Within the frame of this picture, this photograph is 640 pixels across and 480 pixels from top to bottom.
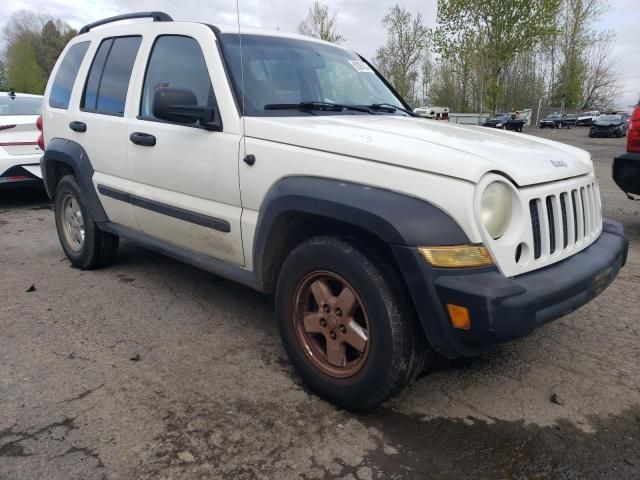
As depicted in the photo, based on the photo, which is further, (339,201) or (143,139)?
(143,139)

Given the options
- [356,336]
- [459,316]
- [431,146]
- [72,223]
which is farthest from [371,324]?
[72,223]

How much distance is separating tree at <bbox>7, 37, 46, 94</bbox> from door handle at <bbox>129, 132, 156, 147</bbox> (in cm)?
5704

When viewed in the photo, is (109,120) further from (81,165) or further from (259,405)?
(259,405)

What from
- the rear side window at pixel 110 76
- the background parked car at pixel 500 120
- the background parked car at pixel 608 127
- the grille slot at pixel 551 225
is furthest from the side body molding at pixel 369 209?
the background parked car at pixel 500 120

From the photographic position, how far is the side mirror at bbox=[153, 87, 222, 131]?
3041 mm

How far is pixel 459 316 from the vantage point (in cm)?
222

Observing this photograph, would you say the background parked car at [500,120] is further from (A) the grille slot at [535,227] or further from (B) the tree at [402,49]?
(A) the grille slot at [535,227]

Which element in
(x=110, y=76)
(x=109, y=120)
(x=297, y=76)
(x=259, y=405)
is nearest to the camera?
(x=259, y=405)

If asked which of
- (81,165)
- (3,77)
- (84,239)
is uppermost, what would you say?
(3,77)

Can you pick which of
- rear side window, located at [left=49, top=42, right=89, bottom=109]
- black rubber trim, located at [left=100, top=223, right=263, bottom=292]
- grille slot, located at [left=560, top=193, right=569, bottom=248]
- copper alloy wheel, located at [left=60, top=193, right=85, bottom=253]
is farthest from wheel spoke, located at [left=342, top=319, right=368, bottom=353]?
rear side window, located at [left=49, top=42, right=89, bottom=109]

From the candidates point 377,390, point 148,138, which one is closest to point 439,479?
point 377,390

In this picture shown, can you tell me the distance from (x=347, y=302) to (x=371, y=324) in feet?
0.62

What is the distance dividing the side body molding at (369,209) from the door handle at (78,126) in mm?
2293

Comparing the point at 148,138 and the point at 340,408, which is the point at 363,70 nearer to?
the point at 148,138
